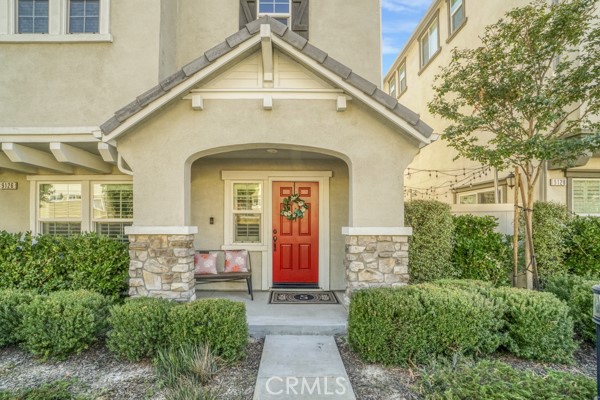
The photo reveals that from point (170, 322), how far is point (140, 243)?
174cm

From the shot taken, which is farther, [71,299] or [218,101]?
[218,101]

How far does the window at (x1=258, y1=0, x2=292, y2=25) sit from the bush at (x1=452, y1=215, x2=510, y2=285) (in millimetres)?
5900

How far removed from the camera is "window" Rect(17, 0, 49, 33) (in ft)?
20.2

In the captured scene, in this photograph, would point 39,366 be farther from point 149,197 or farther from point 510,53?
point 510,53

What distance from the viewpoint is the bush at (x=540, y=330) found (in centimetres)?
Answer: 430

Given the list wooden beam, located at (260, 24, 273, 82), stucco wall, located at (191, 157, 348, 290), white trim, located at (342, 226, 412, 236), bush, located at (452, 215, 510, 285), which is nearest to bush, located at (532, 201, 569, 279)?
bush, located at (452, 215, 510, 285)

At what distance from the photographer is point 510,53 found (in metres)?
5.86

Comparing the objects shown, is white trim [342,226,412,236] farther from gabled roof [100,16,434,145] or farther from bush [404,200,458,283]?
gabled roof [100,16,434,145]

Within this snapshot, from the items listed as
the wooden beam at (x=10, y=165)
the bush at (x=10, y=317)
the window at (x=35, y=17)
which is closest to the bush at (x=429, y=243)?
the bush at (x=10, y=317)

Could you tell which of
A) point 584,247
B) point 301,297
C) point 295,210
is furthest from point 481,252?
point 295,210

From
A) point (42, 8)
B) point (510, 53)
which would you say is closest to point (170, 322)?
point (42, 8)

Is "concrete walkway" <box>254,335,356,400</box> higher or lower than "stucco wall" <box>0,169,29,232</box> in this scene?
lower

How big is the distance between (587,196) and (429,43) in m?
7.57

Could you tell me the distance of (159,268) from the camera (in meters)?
5.38
